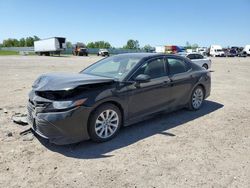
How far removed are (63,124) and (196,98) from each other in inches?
153

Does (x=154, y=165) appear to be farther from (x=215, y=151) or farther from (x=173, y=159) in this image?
(x=215, y=151)

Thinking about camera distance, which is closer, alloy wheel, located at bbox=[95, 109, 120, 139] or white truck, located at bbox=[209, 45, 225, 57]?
alloy wheel, located at bbox=[95, 109, 120, 139]

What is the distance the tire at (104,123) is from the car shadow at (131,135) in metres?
0.13

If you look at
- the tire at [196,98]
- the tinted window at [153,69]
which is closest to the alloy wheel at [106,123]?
the tinted window at [153,69]

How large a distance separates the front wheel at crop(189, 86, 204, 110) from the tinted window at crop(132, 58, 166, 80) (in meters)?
1.33

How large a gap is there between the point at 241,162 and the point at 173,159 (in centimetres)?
103

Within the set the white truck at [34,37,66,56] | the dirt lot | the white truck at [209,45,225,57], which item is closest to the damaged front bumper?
the dirt lot

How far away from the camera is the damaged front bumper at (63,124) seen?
13.0 ft

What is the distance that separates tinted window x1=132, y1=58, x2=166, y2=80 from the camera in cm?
516

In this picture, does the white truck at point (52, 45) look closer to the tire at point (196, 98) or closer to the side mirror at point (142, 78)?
the tire at point (196, 98)

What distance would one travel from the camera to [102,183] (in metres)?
3.31

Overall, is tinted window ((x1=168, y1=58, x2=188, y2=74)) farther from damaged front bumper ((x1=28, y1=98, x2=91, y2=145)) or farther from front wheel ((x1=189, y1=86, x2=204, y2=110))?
damaged front bumper ((x1=28, y1=98, x2=91, y2=145))

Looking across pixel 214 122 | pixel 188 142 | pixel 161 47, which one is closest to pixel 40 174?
pixel 188 142

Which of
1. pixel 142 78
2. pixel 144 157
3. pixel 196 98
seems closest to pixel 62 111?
pixel 144 157
